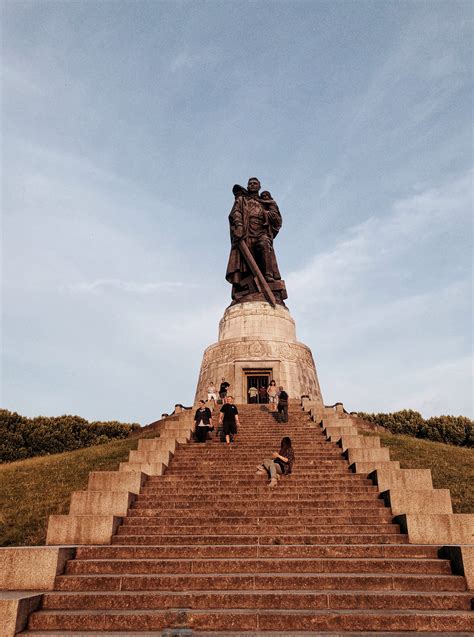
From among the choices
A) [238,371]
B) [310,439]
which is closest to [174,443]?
[310,439]

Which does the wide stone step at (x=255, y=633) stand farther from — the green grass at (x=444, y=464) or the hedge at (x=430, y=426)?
the hedge at (x=430, y=426)

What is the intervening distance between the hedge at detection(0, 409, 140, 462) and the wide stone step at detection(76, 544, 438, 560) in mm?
32347

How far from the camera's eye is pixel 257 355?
80.5 feet

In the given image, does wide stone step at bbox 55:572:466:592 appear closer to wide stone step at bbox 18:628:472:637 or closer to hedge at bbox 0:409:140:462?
wide stone step at bbox 18:628:472:637

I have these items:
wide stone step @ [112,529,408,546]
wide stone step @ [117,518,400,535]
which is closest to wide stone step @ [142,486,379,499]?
wide stone step @ [117,518,400,535]

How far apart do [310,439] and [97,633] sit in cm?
977

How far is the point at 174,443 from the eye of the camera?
13547mm

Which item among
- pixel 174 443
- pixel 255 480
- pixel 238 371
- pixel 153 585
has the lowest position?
pixel 153 585

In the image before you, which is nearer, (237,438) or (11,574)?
(11,574)

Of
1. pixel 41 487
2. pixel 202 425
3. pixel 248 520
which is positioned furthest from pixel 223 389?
pixel 248 520

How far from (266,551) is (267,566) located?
24.6 inches

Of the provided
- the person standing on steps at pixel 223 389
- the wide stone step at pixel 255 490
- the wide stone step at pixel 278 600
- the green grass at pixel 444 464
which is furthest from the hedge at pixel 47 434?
the wide stone step at pixel 278 600

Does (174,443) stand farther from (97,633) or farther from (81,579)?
(97,633)

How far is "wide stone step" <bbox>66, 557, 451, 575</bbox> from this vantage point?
7.46 metres
